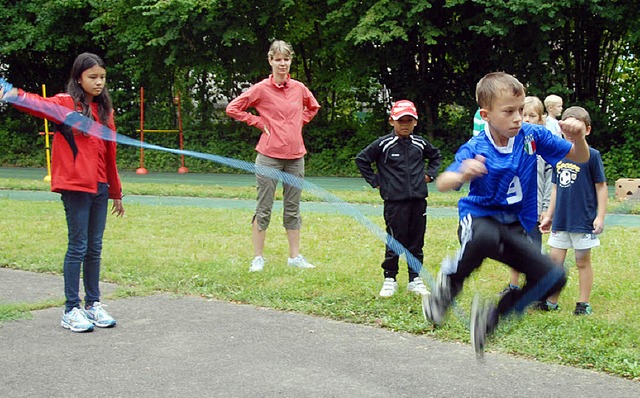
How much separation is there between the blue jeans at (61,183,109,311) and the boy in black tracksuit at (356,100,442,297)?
6.97ft

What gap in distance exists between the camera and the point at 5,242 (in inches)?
369

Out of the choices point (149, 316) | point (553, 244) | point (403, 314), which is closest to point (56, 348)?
point (149, 316)

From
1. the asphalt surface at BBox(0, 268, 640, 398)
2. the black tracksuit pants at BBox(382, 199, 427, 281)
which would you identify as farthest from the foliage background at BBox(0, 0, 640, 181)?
the asphalt surface at BBox(0, 268, 640, 398)

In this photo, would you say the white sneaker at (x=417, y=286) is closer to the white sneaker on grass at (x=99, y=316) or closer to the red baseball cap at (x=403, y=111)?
the red baseball cap at (x=403, y=111)

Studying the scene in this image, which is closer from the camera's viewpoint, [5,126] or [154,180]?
[154,180]

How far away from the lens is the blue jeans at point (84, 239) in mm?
5660

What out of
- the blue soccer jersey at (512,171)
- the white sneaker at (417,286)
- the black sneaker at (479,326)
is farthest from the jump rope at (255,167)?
the blue soccer jersey at (512,171)

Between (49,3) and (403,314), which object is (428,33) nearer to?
(49,3)

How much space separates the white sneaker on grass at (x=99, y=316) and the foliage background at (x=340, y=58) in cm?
1245

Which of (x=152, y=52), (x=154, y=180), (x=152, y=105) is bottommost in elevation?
(x=154, y=180)

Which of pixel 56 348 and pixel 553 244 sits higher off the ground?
pixel 553 244

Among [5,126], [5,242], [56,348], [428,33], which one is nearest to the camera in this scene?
[56,348]

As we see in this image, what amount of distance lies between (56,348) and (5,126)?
2169 centimetres

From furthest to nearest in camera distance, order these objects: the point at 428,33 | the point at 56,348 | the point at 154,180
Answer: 1. the point at 154,180
2. the point at 428,33
3. the point at 56,348
